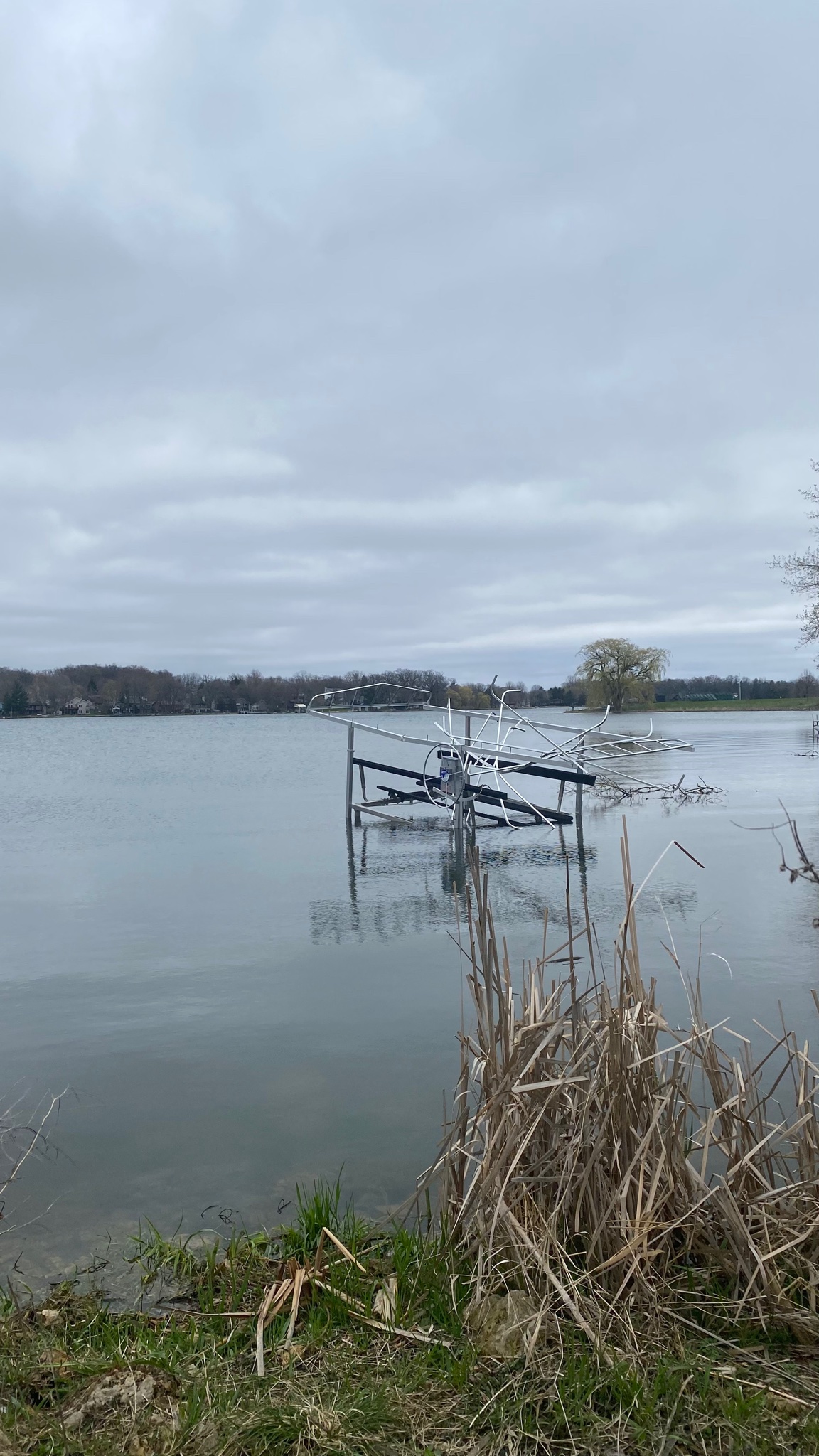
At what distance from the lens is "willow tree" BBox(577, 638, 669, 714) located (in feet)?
207

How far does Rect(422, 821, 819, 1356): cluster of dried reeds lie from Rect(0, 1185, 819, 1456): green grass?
14 centimetres

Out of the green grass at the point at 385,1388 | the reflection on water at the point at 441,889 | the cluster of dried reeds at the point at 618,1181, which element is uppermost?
the cluster of dried reeds at the point at 618,1181

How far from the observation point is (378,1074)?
568 cm

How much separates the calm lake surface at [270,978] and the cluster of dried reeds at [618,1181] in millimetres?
1252

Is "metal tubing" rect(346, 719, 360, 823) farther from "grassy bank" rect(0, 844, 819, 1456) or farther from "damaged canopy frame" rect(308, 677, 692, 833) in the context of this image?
"grassy bank" rect(0, 844, 819, 1456)

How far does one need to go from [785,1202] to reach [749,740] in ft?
135

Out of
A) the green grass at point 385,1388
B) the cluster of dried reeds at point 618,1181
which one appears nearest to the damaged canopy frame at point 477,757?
the cluster of dried reeds at point 618,1181

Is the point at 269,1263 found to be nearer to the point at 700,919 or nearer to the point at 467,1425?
the point at 467,1425

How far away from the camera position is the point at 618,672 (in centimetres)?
6450

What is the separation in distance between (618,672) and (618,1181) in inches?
2477

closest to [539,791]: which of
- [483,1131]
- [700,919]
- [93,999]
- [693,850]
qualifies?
[693,850]

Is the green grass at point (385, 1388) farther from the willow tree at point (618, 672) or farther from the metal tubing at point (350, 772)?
the willow tree at point (618, 672)

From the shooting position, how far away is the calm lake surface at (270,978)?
452 cm

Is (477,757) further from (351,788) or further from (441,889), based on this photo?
(441,889)
